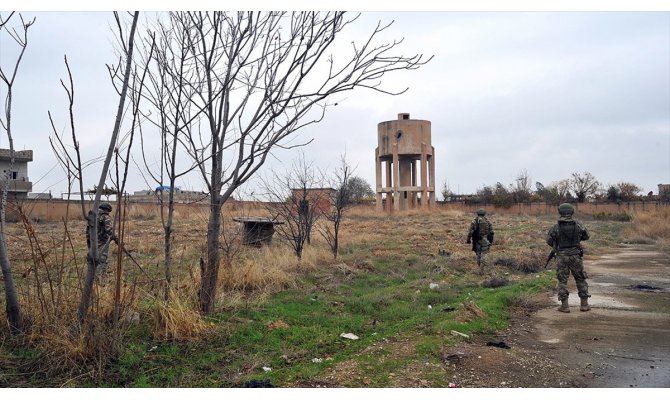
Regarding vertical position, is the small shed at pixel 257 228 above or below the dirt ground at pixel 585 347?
above

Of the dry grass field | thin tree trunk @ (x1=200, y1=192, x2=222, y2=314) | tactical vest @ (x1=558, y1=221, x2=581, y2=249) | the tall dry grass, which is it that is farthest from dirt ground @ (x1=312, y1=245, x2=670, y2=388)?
the tall dry grass

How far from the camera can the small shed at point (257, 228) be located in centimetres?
1414

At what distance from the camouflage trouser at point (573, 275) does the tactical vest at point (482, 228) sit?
377 cm

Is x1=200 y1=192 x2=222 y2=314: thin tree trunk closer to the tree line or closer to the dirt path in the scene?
the dirt path

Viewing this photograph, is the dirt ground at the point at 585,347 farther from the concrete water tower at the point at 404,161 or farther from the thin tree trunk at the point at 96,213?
the concrete water tower at the point at 404,161

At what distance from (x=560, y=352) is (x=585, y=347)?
Answer: 1.19ft

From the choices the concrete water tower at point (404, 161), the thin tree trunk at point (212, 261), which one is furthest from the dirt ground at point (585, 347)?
the concrete water tower at point (404, 161)

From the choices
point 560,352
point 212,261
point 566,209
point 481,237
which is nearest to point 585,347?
point 560,352

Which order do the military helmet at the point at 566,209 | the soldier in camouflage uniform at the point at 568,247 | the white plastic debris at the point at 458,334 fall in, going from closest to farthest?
the white plastic debris at the point at 458,334 < the soldier in camouflage uniform at the point at 568,247 < the military helmet at the point at 566,209

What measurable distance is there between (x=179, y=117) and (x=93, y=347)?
2797 mm

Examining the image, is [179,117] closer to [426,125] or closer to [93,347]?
[93,347]

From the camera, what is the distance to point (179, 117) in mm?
6582

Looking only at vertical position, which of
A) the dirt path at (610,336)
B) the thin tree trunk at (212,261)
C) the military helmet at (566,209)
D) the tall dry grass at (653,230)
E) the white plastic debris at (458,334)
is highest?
the military helmet at (566,209)

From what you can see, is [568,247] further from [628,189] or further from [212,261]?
[628,189]
